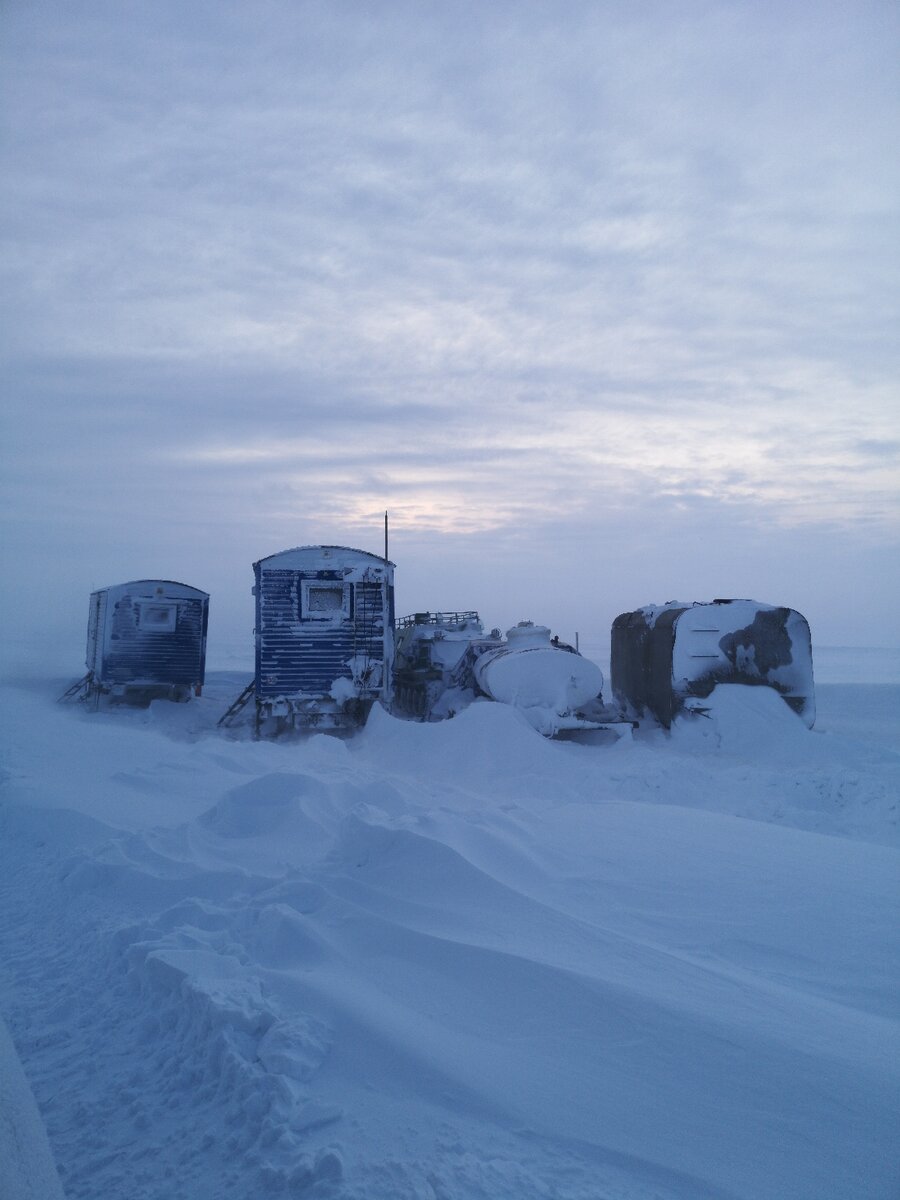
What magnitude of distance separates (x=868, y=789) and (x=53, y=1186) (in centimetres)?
926

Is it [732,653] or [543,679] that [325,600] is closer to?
[543,679]

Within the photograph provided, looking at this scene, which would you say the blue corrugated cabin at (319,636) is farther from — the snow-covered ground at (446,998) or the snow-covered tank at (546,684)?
the snow-covered ground at (446,998)

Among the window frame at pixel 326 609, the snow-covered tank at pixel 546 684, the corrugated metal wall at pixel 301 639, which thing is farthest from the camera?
the window frame at pixel 326 609

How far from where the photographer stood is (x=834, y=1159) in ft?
9.20

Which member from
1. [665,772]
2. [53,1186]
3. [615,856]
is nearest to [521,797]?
[665,772]

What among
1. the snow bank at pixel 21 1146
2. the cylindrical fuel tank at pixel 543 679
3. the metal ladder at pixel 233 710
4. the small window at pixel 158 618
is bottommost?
the metal ladder at pixel 233 710

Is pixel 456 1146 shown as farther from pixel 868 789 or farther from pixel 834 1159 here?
pixel 868 789

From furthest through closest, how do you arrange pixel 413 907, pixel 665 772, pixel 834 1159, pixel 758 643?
pixel 758 643 < pixel 665 772 < pixel 413 907 < pixel 834 1159

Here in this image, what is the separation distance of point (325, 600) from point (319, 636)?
73cm

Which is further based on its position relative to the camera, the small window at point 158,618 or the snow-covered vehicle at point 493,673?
the small window at point 158,618

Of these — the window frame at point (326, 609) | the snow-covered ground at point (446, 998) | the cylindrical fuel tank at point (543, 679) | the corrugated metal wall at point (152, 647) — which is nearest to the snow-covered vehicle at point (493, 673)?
the cylindrical fuel tank at point (543, 679)

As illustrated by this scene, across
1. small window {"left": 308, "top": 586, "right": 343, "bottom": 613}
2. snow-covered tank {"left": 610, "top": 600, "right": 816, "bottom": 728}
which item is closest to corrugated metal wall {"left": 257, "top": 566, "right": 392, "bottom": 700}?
small window {"left": 308, "top": 586, "right": 343, "bottom": 613}

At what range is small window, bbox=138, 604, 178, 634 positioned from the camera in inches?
797

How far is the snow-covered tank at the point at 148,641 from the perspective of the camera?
19.9 m
